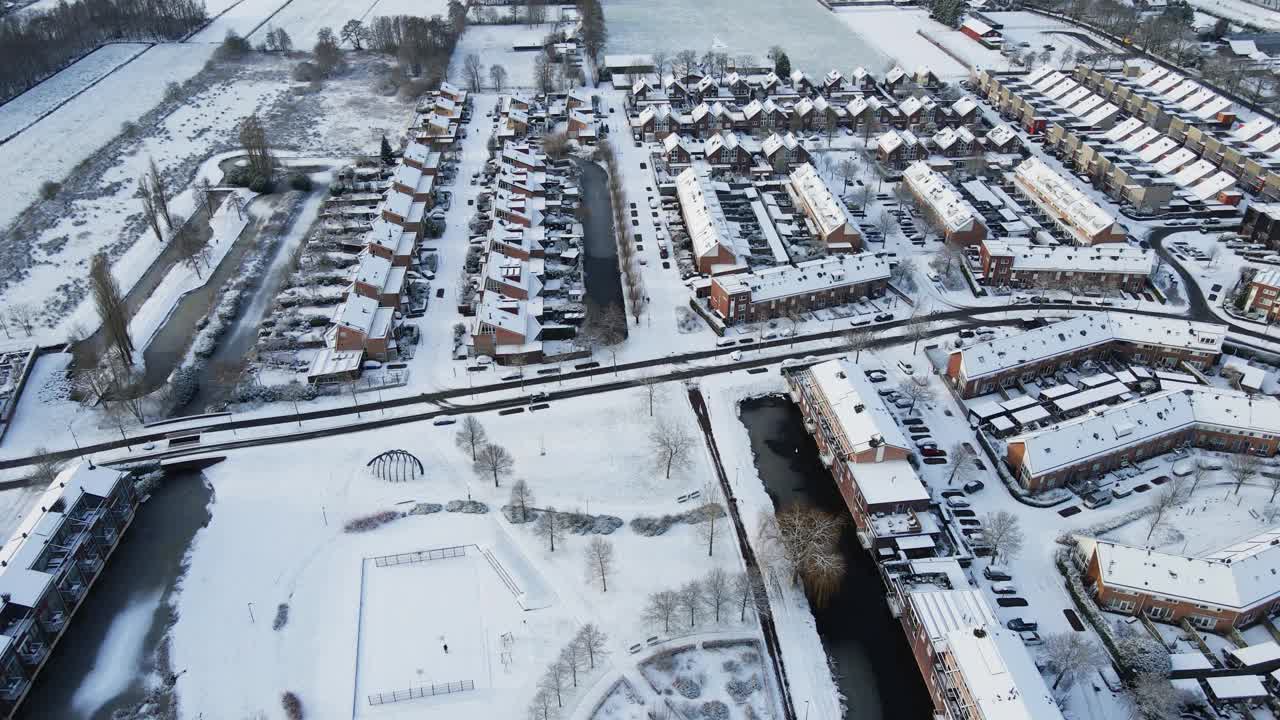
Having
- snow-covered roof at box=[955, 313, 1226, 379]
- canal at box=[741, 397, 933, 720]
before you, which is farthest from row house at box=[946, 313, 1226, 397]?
canal at box=[741, 397, 933, 720]

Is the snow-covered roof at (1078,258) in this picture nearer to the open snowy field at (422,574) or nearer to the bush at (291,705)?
the open snowy field at (422,574)

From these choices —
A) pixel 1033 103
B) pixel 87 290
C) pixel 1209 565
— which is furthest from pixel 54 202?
pixel 1033 103

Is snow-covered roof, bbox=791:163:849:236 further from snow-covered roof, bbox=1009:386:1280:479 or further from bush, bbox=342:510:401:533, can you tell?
bush, bbox=342:510:401:533

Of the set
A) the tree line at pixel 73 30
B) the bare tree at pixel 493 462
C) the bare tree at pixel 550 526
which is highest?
the tree line at pixel 73 30

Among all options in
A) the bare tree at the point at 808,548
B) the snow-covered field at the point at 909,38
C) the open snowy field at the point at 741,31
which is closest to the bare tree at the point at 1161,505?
the bare tree at the point at 808,548

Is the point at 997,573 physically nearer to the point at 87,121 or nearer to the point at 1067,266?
the point at 1067,266

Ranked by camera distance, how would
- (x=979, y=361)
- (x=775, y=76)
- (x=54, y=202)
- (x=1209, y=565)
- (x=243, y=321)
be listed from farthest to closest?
1. (x=775, y=76)
2. (x=54, y=202)
3. (x=243, y=321)
4. (x=979, y=361)
5. (x=1209, y=565)

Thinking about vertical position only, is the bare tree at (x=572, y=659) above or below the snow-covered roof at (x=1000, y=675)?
below

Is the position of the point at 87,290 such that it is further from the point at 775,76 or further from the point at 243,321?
the point at 775,76

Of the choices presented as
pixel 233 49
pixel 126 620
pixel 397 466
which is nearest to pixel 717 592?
pixel 397 466
